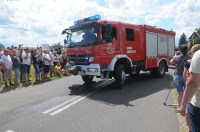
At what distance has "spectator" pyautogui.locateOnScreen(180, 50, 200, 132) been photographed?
3.13m

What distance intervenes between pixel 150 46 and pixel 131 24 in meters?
2.23

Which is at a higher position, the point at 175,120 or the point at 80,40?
the point at 80,40

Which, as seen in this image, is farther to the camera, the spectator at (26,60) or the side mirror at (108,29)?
the spectator at (26,60)

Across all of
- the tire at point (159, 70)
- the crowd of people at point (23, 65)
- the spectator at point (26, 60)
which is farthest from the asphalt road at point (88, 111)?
the tire at point (159, 70)

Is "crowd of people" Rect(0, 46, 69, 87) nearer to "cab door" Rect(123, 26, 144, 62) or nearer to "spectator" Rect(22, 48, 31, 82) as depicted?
"spectator" Rect(22, 48, 31, 82)

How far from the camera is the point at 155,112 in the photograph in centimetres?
757

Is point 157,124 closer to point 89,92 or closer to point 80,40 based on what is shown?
point 89,92

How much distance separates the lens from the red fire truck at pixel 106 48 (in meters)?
10.9

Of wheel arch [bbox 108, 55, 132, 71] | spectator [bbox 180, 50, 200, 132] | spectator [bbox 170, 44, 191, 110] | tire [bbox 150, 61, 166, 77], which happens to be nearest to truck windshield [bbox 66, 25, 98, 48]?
wheel arch [bbox 108, 55, 132, 71]

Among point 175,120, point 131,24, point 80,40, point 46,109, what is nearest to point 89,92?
point 80,40

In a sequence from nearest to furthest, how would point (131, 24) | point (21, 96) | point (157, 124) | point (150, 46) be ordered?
point (157, 124), point (21, 96), point (131, 24), point (150, 46)

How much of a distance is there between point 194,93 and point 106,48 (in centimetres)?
792

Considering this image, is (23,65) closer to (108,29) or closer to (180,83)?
(108,29)

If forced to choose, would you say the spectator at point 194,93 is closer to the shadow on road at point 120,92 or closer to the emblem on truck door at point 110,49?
the shadow on road at point 120,92
